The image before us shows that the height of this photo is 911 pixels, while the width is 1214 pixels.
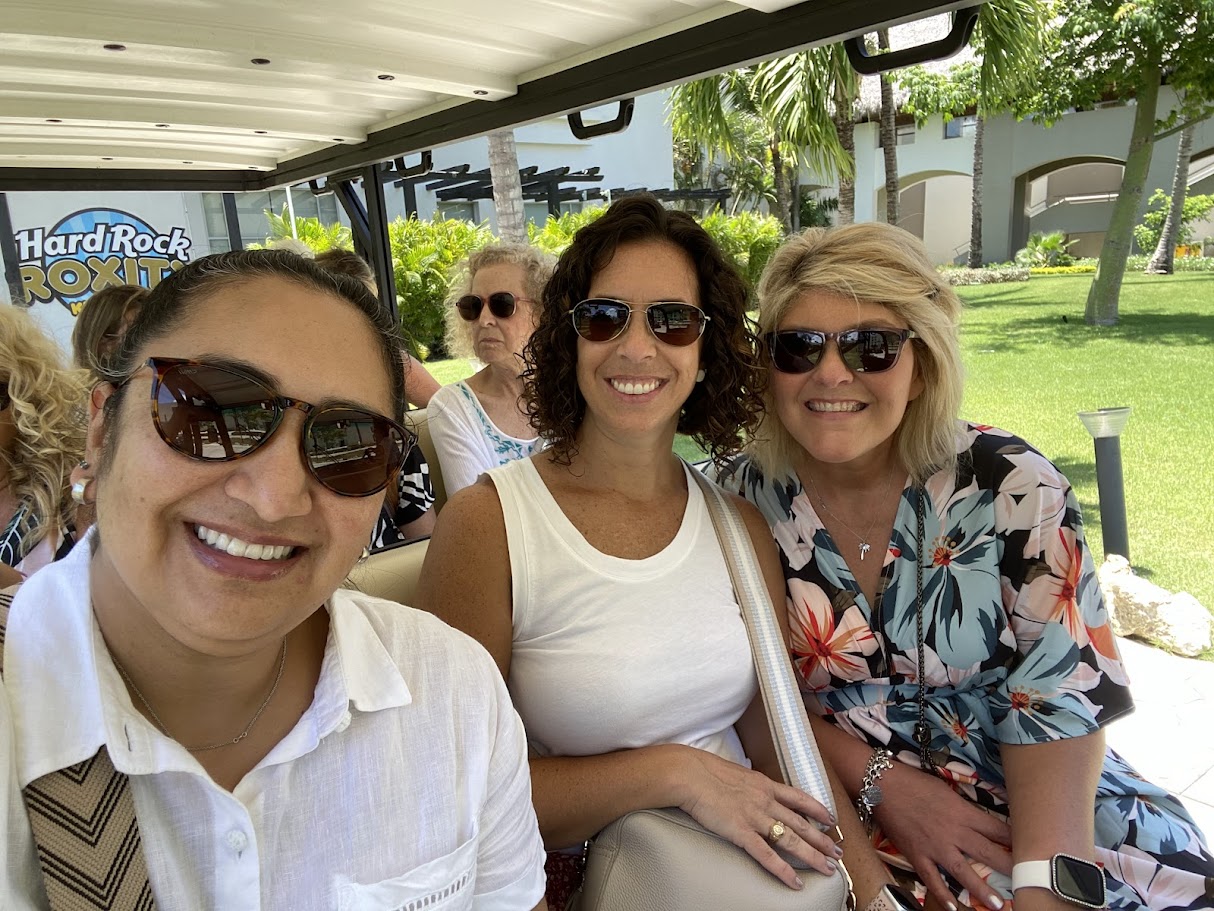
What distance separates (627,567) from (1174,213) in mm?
24609

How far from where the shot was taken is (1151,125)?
12.3m

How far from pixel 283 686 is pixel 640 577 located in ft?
2.72

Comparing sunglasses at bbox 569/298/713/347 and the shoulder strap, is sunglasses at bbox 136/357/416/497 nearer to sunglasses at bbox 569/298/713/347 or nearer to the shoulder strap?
the shoulder strap

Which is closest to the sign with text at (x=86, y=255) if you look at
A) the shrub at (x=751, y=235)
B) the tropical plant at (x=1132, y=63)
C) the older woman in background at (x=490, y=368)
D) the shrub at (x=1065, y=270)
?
the older woman in background at (x=490, y=368)

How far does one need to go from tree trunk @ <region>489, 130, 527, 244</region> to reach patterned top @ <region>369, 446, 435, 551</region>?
5198 millimetres

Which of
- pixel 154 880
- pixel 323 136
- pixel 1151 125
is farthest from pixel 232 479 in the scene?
pixel 1151 125

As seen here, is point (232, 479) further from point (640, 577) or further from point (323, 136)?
point (323, 136)

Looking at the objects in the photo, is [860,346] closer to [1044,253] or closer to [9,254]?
[9,254]

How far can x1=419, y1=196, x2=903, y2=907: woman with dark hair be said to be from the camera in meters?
1.64

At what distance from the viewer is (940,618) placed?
1.86 metres

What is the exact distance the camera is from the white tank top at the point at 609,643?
168 centimetres

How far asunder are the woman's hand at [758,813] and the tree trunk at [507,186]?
7211mm

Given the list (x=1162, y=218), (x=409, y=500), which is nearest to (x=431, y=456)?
(x=409, y=500)

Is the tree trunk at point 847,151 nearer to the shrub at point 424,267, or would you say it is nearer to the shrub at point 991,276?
the shrub at point 424,267
